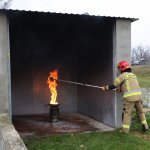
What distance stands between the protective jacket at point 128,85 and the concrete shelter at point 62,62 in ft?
3.27

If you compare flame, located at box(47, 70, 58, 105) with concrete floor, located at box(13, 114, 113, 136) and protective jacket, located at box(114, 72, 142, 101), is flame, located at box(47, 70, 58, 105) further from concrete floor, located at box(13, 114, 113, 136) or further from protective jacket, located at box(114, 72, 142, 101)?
protective jacket, located at box(114, 72, 142, 101)

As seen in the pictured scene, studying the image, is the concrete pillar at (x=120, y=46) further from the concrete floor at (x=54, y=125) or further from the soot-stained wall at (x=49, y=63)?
the soot-stained wall at (x=49, y=63)

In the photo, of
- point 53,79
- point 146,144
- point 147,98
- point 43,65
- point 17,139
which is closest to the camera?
point 17,139

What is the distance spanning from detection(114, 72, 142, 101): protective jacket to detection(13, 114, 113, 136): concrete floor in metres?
1.33

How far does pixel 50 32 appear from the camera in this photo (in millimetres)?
11688

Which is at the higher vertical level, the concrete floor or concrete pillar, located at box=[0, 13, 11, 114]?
concrete pillar, located at box=[0, 13, 11, 114]

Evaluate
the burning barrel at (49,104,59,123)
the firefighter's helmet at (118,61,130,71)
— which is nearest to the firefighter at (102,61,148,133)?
the firefighter's helmet at (118,61,130,71)

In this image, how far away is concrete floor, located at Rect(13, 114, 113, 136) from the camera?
8638 millimetres

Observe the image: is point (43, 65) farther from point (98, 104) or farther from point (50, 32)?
point (98, 104)

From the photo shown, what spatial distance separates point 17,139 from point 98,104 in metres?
5.01

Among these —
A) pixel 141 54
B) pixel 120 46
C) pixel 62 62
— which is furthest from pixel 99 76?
pixel 141 54

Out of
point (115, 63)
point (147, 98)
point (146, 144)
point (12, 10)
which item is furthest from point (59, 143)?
point (147, 98)

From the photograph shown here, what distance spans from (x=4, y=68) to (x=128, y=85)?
10.1 ft

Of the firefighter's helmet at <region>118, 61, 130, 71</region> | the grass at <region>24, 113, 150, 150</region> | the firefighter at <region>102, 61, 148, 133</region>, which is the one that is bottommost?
the grass at <region>24, 113, 150, 150</region>
